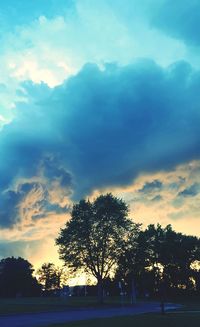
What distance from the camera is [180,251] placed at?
137625mm

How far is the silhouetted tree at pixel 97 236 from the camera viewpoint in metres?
Answer: 76.1

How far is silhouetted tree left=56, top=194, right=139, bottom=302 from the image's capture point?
76125 millimetres

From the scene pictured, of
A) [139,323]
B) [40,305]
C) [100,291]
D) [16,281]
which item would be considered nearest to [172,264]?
[100,291]

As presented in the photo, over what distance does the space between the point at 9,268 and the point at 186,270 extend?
276 ft

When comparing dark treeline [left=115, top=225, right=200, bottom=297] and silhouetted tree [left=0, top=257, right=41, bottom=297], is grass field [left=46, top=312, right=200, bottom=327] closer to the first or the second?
dark treeline [left=115, top=225, right=200, bottom=297]

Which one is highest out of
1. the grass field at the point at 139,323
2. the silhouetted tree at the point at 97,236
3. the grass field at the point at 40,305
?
the silhouetted tree at the point at 97,236

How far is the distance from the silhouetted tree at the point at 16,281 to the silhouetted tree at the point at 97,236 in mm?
104024

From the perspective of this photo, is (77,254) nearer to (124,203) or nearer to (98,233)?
(98,233)

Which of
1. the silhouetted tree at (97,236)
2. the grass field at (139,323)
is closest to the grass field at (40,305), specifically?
the silhouetted tree at (97,236)

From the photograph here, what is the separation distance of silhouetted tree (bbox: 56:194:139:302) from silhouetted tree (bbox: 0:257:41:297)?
104024 millimetres

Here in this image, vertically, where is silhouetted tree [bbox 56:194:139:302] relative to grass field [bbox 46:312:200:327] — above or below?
above

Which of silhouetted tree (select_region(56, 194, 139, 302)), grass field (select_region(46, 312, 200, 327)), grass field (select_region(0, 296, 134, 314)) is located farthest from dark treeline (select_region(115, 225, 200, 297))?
grass field (select_region(46, 312, 200, 327))

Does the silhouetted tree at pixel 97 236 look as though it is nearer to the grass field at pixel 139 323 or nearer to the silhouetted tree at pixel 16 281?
the grass field at pixel 139 323

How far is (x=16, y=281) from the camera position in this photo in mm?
176000
